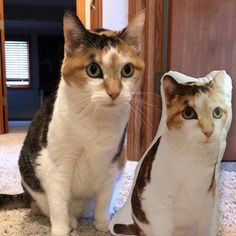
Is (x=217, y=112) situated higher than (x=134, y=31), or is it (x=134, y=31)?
(x=134, y=31)

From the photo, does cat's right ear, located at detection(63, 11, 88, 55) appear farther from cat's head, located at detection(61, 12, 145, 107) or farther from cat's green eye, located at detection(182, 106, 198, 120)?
cat's green eye, located at detection(182, 106, 198, 120)

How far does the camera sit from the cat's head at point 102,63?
783 mm

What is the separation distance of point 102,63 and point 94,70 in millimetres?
27

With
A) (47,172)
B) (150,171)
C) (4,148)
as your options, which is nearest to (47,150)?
(47,172)

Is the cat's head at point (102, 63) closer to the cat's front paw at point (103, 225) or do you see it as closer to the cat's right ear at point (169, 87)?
the cat's right ear at point (169, 87)

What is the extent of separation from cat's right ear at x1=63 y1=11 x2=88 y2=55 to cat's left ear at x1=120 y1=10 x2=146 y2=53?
0.33 ft

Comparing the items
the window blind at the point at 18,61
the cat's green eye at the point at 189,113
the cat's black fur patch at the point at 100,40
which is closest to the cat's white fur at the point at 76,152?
the cat's black fur patch at the point at 100,40

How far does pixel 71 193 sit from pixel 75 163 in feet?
0.33

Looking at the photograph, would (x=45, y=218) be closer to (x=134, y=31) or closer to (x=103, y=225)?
(x=103, y=225)

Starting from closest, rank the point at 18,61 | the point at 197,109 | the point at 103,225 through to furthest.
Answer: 1. the point at 197,109
2. the point at 103,225
3. the point at 18,61

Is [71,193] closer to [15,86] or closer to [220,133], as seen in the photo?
[220,133]

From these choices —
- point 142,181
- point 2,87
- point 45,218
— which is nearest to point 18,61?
point 2,87

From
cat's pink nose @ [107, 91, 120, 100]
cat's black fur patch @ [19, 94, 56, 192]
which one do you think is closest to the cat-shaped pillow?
cat's pink nose @ [107, 91, 120, 100]

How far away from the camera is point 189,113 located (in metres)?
0.65
